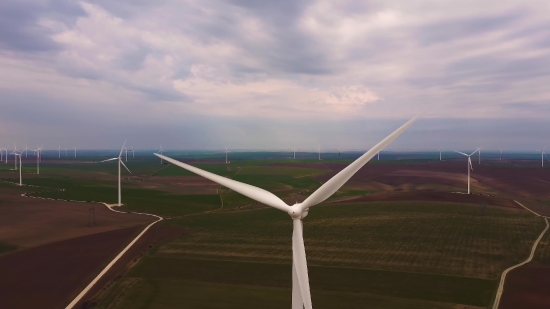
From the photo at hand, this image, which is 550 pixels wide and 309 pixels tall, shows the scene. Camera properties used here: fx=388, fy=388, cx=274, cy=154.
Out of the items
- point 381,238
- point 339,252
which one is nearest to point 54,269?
point 339,252

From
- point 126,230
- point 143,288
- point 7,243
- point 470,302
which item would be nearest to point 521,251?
point 470,302

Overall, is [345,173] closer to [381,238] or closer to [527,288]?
[527,288]

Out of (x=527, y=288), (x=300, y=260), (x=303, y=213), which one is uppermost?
(x=303, y=213)

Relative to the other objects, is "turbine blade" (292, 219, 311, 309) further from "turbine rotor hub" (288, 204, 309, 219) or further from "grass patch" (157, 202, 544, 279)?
"grass patch" (157, 202, 544, 279)

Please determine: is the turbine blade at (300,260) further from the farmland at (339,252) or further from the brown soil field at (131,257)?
the brown soil field at (131,257)

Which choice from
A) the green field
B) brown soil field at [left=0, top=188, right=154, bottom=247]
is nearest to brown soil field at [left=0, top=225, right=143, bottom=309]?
brown soil field at [left=0, top=188, right=154, bottom=247]

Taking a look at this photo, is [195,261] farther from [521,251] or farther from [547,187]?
[547,187]
